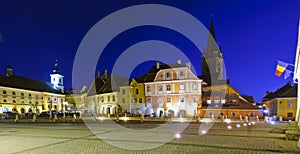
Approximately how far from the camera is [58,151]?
939cm

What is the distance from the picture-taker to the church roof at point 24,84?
6194 centimetres

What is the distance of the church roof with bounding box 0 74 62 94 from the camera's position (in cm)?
6194

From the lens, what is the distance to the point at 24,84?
226 feet

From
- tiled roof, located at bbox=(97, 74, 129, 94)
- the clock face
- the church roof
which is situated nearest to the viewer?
the clock face

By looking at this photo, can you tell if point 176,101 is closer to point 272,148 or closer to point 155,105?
point 155,105

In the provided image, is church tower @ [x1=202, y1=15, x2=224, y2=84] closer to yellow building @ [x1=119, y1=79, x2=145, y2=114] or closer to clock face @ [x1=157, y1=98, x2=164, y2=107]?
clock face @ [x1=157, y1=98, x2=164, y2=107]

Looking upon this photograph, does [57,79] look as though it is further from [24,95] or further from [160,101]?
[160,101]

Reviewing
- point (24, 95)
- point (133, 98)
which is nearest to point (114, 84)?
point (133, 98)

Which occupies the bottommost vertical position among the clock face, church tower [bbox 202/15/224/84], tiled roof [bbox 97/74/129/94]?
the clock face

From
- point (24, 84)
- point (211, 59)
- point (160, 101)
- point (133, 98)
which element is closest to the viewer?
point (160, 101)

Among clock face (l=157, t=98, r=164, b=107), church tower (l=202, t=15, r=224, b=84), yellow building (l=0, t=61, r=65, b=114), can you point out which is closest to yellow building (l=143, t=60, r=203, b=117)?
clock face (l=157, t=98, r=164, b=107)

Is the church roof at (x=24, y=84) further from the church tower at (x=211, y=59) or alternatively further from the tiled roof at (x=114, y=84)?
the church tower at (x=211, y=59)

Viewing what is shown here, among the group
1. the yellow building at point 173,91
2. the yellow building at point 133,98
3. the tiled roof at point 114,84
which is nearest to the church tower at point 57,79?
the tiled roof at point 114,84

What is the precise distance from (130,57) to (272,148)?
35.5 meters
